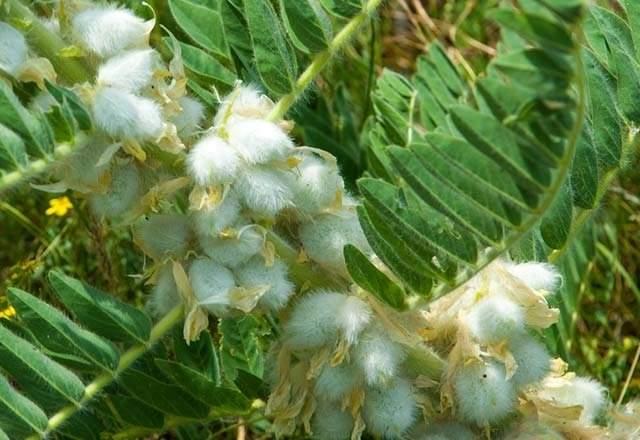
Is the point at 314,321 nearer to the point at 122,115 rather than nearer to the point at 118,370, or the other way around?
the point at 118,370

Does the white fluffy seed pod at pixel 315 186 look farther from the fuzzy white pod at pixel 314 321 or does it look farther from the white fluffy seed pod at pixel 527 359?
the white fluffy seed pod at pixel 527 359

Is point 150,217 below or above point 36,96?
below

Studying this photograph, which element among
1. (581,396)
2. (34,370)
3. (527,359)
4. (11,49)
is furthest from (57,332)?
(581,396)

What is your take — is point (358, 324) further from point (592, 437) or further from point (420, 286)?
point (592, 437)

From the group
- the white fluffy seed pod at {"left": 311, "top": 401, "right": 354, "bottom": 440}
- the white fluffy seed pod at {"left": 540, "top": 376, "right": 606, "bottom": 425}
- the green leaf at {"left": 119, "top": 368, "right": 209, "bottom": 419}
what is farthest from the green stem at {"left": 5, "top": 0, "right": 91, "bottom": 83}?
the white fluffy seed pod at {"left": 540, "top": 376, "right": 606, "bottom": 425}

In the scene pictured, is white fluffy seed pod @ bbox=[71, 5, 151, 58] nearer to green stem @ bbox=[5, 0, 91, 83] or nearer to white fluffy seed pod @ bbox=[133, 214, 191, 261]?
green stem @ bbox=[5, 0, 91, 83]

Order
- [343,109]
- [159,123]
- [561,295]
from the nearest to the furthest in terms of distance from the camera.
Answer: [159,123] < [561,295] < [343,109]

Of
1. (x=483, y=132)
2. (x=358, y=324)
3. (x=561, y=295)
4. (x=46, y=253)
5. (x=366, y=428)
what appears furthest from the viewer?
(x=46, y=253)

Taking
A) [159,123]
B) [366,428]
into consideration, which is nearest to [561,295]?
[366,428]
